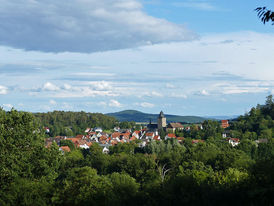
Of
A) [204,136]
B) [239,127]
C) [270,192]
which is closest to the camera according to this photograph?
[270,192]

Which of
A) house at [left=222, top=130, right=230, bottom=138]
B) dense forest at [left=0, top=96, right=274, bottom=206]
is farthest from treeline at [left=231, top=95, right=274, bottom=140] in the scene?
dense forest at [left=0, top=96, right=274, bottom=206]

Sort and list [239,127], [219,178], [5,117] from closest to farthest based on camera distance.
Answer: [219,178] → [5,117] → [239,127]

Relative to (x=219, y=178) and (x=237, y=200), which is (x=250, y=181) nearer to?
(x=237, y=200)

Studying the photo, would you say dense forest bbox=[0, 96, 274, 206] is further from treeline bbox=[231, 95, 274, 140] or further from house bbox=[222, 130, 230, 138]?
house bbox=[222, 130, 230, 138]

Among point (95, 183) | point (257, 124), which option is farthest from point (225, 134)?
point (95, 183)

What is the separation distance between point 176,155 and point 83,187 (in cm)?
3875

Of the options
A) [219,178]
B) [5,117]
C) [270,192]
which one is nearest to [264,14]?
[270,192]

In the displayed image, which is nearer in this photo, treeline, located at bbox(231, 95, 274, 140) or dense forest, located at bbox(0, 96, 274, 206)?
dense forest, located at bbox(0, 96, 274, 206)

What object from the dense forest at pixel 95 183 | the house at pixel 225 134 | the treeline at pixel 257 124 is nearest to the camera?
the dense forest at pixel 95 183

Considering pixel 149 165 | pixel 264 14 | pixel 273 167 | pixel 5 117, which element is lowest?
pixel 149 165

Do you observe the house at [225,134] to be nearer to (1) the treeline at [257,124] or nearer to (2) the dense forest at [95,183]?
(1) the treeline at [257,124]

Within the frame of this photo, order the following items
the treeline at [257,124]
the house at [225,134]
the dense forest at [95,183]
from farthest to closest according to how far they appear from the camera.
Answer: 1. the house at [225,134]
2. the treeline at [257,124]
3. the dense forest at [95,183]

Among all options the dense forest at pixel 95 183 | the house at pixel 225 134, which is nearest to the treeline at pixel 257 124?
the house at pixel 225 134

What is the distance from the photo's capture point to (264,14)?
11586mm
